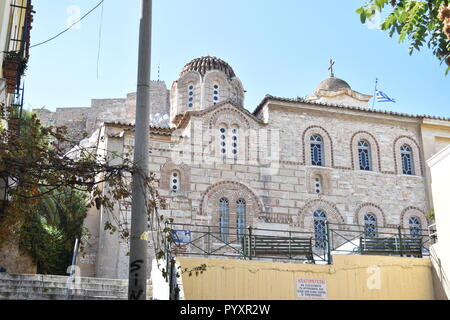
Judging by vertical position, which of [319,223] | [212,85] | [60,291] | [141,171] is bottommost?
[60,291]

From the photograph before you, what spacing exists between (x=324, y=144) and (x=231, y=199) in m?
4.23

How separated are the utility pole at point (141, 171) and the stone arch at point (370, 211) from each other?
52.0 ft

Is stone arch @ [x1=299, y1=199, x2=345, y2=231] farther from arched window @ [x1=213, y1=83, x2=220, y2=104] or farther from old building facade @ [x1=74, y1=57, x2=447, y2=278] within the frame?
arched window @ [x1=213, y1=83, x2=220, y2=104]

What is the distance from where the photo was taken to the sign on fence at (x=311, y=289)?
1438 cm

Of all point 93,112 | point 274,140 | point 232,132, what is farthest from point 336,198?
point 93,112

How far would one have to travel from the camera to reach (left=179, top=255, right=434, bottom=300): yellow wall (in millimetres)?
13586

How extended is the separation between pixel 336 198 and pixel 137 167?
52.6ft

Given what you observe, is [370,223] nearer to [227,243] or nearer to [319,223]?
[319,223]

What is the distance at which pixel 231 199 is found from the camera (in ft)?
66.7

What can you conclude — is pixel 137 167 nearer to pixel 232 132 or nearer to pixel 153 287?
pixel 153 287

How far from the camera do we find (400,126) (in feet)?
75.3

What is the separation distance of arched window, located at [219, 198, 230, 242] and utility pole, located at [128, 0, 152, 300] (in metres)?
13.7

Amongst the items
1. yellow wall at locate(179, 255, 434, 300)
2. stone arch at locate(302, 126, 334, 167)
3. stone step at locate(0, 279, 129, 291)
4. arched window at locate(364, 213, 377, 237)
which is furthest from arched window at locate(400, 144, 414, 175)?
stone step at locate(0, 279, 129, 291)

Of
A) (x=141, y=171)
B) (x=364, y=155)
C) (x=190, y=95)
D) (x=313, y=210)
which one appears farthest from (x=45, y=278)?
(x=364, y=155)
